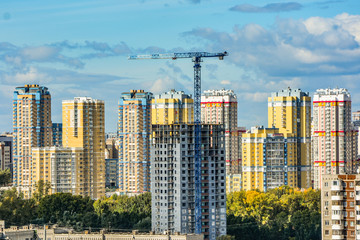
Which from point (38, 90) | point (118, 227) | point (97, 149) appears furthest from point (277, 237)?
point (38, 90)

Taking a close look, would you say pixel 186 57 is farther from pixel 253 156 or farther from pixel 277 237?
pixel 253 156

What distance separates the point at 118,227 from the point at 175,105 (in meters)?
41.6

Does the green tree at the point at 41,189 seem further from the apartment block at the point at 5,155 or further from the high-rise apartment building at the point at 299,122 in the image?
the apartment block at the point at 5,155

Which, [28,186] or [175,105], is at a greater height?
[175,105]

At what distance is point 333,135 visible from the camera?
130 meters

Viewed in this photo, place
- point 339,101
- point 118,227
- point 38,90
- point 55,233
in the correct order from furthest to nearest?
point 38,90, point 339,101, point 118,227, point 55,233

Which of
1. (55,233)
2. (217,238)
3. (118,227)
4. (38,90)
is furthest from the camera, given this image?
(38,90)

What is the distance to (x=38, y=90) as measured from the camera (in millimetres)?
140375

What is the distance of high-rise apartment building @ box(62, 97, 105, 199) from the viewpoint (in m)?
131

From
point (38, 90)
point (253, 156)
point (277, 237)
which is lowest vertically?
point (277, 237)

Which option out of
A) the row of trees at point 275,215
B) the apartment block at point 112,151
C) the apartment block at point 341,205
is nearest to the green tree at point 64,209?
the row of trees at point 275,215

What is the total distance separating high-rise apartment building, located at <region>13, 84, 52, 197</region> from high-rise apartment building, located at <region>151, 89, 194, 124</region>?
1644 cm

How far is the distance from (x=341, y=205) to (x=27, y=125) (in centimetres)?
8763

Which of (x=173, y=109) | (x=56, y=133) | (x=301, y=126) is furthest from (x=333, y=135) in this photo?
(x=56, y=133)
